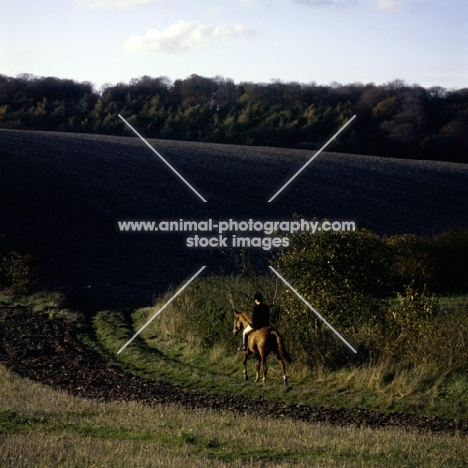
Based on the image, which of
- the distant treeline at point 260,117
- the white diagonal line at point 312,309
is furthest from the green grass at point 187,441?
the distant treeline at point 260,117

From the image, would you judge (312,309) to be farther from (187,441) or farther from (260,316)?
(187,441)

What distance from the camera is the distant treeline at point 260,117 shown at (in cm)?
6656

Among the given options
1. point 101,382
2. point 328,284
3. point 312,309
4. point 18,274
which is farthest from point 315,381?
point 18,274

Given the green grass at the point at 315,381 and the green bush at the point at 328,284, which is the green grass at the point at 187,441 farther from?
the green bush at the point at 328,284

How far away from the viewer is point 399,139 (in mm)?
68688

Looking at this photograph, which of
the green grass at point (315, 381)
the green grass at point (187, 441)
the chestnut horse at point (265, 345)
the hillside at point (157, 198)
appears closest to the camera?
the green grass at point (187, 441)

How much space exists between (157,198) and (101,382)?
2493cm

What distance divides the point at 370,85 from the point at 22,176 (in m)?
50.8

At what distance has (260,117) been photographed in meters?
70.2

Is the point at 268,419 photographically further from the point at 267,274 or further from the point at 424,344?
the point at 267,274

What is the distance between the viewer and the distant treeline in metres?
66.6

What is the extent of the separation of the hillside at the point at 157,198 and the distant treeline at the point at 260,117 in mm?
6907

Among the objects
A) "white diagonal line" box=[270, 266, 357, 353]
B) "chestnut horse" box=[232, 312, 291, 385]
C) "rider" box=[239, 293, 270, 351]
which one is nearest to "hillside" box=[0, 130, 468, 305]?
"white diagonal line" box=[270, 266, 357, 353]

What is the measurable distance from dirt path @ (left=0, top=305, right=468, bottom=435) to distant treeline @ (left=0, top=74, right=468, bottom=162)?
44.9 m
